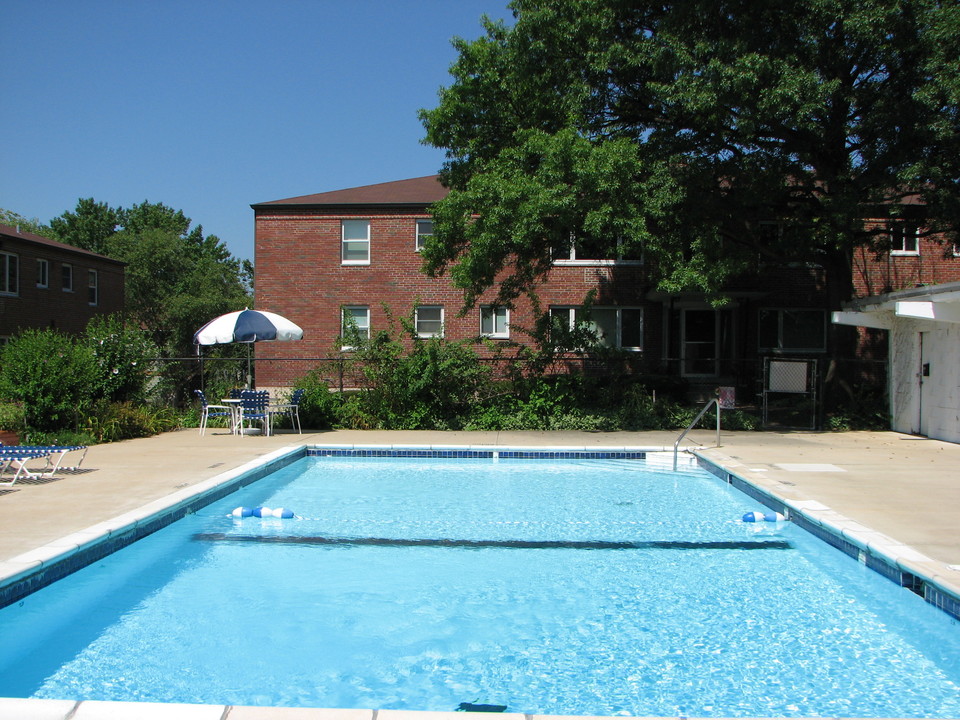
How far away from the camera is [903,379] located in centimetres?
1534

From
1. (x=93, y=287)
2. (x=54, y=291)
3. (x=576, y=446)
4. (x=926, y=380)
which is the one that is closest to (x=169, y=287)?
(x=93, y=287)

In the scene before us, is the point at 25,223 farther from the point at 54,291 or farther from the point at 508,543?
the point at 508,543

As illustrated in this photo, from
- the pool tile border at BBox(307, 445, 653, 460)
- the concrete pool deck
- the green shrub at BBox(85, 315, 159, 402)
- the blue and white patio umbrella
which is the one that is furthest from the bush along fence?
the pool tile border at BBox(307, 445, 653, 460)

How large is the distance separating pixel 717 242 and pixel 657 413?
4.02 m

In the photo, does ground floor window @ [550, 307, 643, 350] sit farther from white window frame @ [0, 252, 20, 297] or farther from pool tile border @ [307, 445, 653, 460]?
white window frame @ [0, 252, 20, 297]

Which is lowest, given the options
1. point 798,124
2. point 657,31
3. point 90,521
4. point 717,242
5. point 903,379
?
point 90,521

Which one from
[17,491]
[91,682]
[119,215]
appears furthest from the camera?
[119,215]

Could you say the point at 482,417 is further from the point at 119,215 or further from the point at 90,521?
the point at 119,215

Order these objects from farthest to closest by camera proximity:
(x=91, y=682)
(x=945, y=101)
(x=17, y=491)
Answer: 1. (x=945, y=101)
2. (x=17, y=491)
3. (x=91, y=682)

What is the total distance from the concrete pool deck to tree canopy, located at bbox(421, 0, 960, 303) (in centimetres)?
362

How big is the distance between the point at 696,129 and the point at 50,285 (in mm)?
26466

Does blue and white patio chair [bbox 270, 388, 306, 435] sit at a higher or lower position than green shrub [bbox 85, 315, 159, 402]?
lower

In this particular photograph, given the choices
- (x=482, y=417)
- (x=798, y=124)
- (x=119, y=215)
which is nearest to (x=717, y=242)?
(x=798, y=124)

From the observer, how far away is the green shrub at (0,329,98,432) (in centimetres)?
1227
